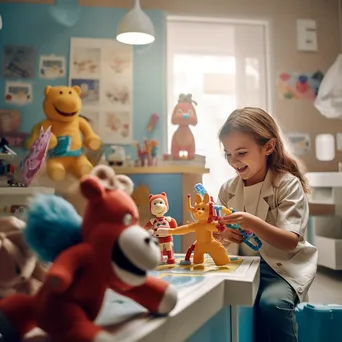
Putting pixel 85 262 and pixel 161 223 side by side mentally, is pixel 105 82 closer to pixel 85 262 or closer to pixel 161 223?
pixel 161 223

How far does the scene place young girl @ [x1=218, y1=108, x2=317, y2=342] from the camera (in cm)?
86

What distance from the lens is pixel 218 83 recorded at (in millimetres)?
2297

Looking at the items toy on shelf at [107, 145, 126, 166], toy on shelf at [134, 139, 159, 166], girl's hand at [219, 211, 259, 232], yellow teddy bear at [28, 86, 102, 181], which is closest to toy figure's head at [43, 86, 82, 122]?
yellow teddy bear at [28, 86, 102, 181]

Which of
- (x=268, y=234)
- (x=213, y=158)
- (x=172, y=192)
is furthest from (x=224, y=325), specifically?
(x=213, y=158)

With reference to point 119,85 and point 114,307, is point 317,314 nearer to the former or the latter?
point 114,307

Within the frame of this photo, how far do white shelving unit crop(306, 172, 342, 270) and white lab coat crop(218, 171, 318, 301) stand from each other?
921 mm

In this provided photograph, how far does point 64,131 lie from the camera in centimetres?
168

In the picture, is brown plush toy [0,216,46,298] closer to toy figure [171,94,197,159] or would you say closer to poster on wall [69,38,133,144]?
toy figure [171,94,197,159]

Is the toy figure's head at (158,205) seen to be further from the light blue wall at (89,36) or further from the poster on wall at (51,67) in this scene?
the poster on wall at (51,67)

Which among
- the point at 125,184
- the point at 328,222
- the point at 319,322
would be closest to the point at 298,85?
the point at 328,222

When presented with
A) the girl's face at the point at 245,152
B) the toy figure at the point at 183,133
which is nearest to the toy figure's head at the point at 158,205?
the girl's face at the point at 245,152

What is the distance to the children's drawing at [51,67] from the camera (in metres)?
2.12

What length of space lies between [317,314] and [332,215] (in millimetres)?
1258

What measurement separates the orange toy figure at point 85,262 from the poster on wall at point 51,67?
6.10ft
